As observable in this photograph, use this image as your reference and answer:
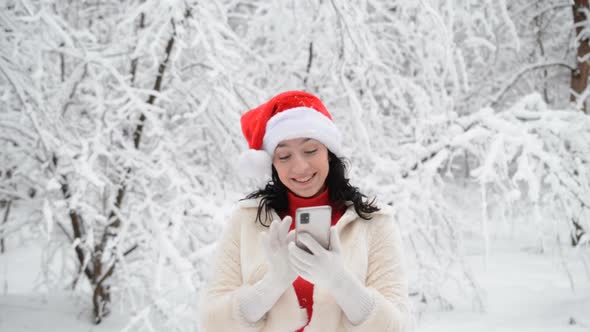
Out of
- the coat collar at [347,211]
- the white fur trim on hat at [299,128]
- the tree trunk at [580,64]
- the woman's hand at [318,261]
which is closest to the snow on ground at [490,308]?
the coat collar at [347,211]

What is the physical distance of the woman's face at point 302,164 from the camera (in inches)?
51.4

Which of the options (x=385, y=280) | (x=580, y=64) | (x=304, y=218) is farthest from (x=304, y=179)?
(x=580, y=64)

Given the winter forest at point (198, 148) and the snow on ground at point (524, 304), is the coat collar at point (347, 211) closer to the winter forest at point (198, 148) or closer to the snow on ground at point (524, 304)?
the winter forest at point (198, 148)

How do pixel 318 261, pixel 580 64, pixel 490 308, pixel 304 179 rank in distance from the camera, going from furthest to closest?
pixel 580 64 → pixel 490 308 → pixel 304 179 → pixel 318 261

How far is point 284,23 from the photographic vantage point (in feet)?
13.4

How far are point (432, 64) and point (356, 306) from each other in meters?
3.24

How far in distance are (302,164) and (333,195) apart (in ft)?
0.59

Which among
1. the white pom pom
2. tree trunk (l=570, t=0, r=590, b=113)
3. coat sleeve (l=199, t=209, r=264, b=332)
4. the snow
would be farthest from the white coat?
tree trunk (l=570, t=0, r=590, b=113)

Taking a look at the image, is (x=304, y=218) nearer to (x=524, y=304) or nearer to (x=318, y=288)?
(x=318, y=288)

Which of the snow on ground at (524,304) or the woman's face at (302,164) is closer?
the woman's face at (302,164)

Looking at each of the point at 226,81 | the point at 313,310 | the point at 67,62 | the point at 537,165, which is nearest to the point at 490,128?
the point at 537,165

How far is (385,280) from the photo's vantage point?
49.6 inches

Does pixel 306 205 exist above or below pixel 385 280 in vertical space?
above

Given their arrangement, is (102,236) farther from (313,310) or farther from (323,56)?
(313,310)
